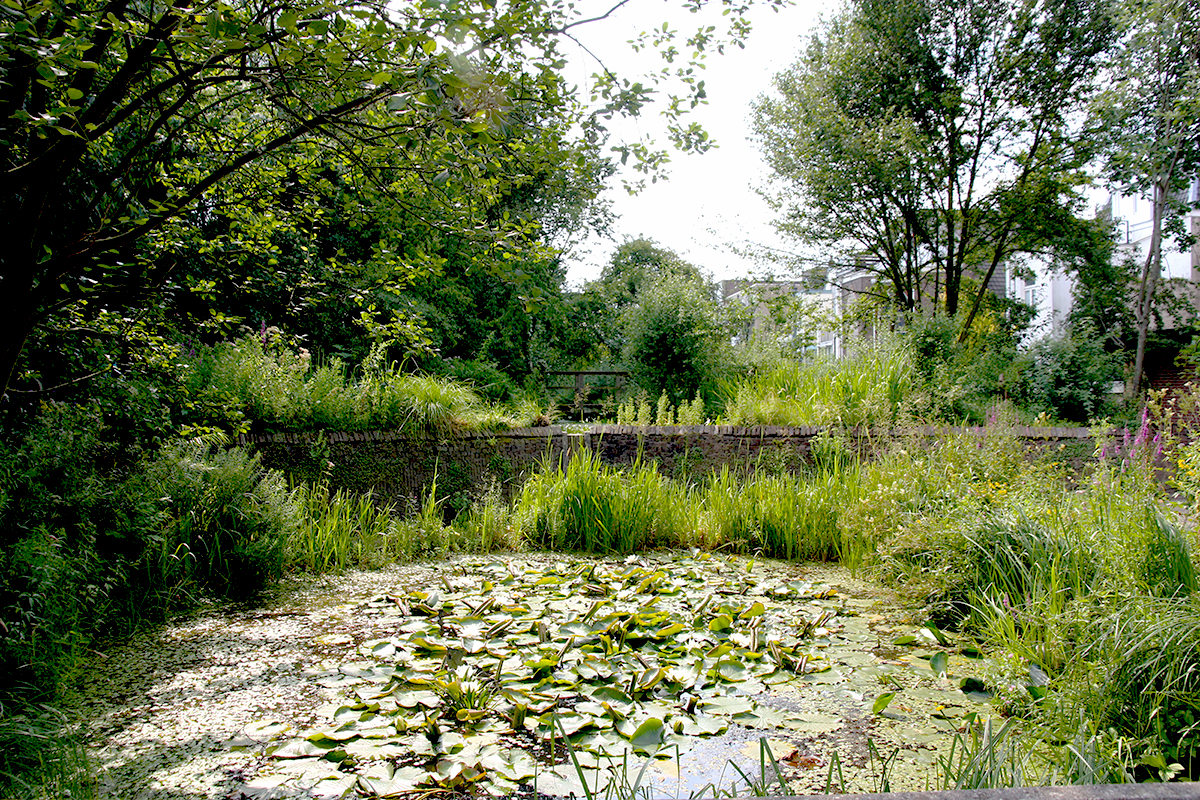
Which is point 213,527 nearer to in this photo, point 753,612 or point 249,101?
point 249,101

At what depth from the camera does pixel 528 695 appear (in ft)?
8.52

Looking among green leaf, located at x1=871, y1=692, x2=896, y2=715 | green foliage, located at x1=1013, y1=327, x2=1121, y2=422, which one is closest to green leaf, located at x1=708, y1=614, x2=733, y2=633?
green leaf, located at x1=871, y1=692, x2=896, y2=715

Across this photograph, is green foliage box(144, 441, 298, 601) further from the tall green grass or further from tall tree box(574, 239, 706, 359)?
tall tree box(574, 239, 706, 359)

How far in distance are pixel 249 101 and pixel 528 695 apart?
3066mm

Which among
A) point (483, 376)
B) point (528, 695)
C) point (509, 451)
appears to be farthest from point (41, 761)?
point (483, 376)

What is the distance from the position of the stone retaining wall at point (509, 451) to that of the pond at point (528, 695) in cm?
204

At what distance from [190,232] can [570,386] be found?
1114cm

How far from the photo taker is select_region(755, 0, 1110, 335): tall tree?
40.7 ft

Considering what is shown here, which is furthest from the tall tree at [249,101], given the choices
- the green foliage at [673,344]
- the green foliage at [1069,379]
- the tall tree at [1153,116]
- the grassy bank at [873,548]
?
the tall tree at [1153,116]

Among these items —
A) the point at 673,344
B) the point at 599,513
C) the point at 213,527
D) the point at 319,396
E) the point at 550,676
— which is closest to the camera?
the point at 550,676

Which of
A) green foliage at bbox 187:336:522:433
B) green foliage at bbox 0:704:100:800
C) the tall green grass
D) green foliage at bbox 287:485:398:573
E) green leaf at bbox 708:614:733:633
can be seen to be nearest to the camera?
green foliage at bbox 0:704:100:800

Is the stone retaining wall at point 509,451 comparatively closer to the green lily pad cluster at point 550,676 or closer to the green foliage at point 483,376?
the green lily pad cluster at point 550,676

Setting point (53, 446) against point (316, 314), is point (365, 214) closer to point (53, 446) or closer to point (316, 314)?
point (53, 446)

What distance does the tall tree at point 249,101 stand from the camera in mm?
1994
